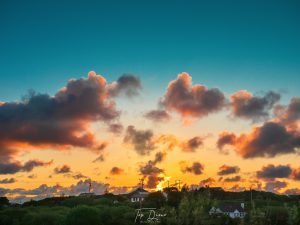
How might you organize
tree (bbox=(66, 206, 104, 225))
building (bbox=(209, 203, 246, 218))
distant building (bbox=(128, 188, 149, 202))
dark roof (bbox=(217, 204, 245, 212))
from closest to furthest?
tree (bbox=(66, 206, 104, 225))
building (bbox=(209, 203, 246, 218))
dark roof (bbox=(217, 204, 245, 212))
distant building (bbox=(128, 188, 149, 202))

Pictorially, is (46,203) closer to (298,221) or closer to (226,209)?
(226,209)

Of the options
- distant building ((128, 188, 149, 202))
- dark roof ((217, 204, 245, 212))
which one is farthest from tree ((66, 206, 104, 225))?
distant building ((128, 188, 149, 202))

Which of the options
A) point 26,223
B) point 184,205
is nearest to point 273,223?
point 184,205

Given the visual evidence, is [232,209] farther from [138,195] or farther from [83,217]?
[138,195]

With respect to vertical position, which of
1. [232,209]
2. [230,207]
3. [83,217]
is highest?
[230,207]

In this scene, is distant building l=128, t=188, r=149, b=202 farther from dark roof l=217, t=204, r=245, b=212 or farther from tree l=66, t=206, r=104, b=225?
tree l=66, t=206, r=104, b=225

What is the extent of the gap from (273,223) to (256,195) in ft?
305

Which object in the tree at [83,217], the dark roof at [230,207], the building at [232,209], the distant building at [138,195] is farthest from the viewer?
the distant building at [138,195]

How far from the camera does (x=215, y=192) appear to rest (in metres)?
169

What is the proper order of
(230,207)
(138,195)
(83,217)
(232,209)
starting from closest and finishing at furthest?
1. (83,217)
2. (232,209)
3. (230,207)
4. (138,195)

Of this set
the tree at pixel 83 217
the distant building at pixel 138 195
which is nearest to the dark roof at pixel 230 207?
the distant building at pixel 138 195

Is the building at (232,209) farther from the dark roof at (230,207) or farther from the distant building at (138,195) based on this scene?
the distant building at (138,195)

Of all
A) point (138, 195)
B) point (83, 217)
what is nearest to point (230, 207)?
point (138, 195)

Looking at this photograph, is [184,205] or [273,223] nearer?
[184,205]
